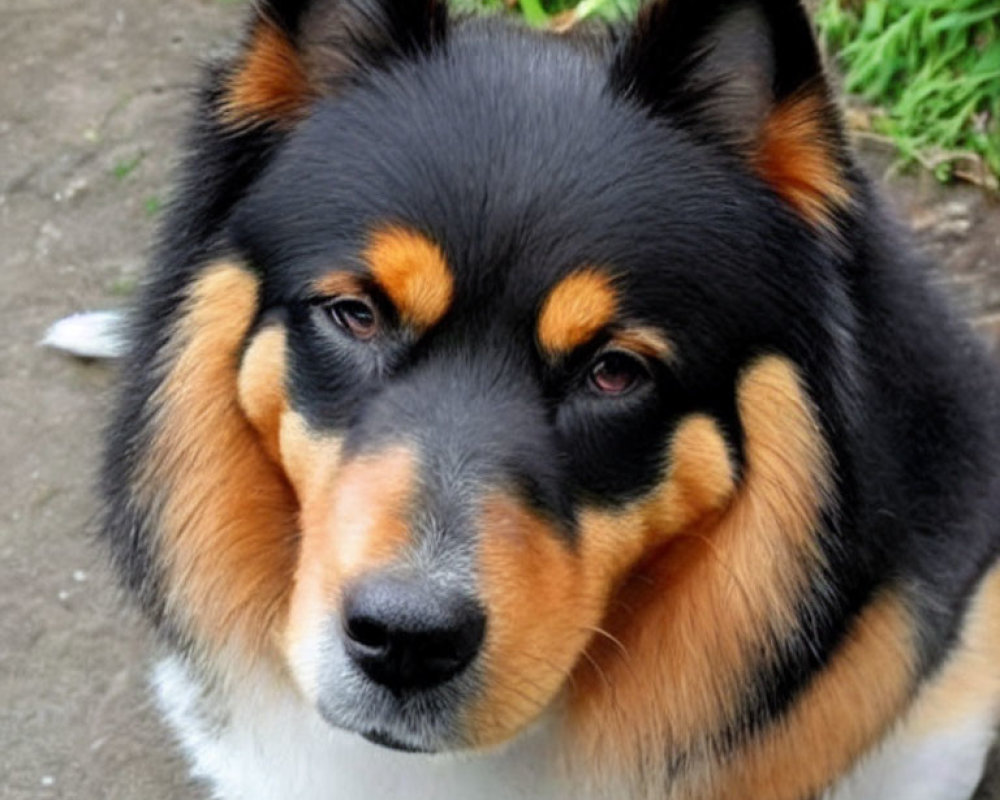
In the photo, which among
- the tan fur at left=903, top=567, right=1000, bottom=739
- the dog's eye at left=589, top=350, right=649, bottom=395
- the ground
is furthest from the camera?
the ground

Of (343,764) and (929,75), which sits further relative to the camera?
(929,75)

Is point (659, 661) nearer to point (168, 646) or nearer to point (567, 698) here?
point (567, 698)

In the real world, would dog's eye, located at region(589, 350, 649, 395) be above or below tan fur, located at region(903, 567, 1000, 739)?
above

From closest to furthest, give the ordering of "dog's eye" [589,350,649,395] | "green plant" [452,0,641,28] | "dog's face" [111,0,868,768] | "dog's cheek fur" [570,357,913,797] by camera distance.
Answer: "dog's face" [111,0,868,768], "dog's eye" [589,350,649,395], "dog's cheek fur" [570,357,913,797], "green plant" [452,0,641,28]

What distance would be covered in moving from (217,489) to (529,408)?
0.63m

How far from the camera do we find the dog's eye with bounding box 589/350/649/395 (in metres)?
2.75

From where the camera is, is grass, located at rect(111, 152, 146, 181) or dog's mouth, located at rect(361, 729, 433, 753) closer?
dog's mouth, located at rect(361, 729, 433, 753)

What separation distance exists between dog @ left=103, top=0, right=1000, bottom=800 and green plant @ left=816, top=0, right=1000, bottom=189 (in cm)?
209

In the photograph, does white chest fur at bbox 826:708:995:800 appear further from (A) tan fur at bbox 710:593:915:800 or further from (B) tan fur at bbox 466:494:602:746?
(B) tan fur at bbox 466:494:602:746

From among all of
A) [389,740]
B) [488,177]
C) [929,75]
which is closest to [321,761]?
[389,740]

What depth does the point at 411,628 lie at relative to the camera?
2.51m

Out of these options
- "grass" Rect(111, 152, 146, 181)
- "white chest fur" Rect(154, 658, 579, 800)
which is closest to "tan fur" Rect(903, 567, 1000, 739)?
"white chest fur" Rect(154, 658, 579, 800)

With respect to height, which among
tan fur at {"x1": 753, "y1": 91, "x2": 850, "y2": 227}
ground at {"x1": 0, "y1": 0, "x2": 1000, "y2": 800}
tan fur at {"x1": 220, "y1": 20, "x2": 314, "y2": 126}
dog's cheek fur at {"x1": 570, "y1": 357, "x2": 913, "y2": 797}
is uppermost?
tan fur at {"x1": 753, "y1": 91, "x2": 850, "y2": 227}

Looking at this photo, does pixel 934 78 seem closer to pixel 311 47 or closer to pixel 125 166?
pixel 125 166
